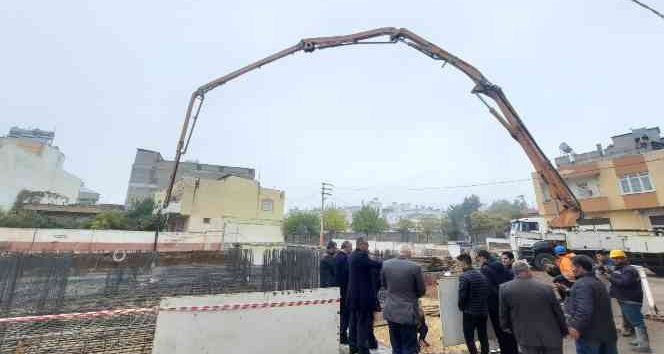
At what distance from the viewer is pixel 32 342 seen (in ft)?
17.7

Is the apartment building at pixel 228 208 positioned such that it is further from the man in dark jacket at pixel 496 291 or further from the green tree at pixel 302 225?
the man in dark jacket at pixel 496 291

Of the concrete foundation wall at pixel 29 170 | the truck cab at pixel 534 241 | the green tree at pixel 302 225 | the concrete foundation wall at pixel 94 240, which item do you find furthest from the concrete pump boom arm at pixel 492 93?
the green tree at pixel 302 225

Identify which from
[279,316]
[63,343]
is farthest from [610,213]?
[63,343]

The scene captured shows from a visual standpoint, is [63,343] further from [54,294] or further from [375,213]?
[375,213]

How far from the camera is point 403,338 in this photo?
12.3 feet

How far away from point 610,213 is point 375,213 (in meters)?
31.6

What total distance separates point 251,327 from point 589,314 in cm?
371

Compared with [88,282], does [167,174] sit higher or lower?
higher

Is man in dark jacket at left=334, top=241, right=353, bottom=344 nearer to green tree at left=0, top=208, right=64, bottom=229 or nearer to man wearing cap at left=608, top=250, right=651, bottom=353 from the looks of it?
man wearing cap at left=608, top=250, right=651, bottom=353

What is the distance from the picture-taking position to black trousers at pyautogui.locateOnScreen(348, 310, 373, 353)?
4051 millimetres

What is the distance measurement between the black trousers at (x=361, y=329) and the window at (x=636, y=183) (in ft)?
75.7

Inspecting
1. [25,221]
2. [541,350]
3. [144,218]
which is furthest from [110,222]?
[541,350]

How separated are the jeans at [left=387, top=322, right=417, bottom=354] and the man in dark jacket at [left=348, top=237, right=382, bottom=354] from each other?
1.30 ft

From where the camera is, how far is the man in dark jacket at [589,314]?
3.05 meters
